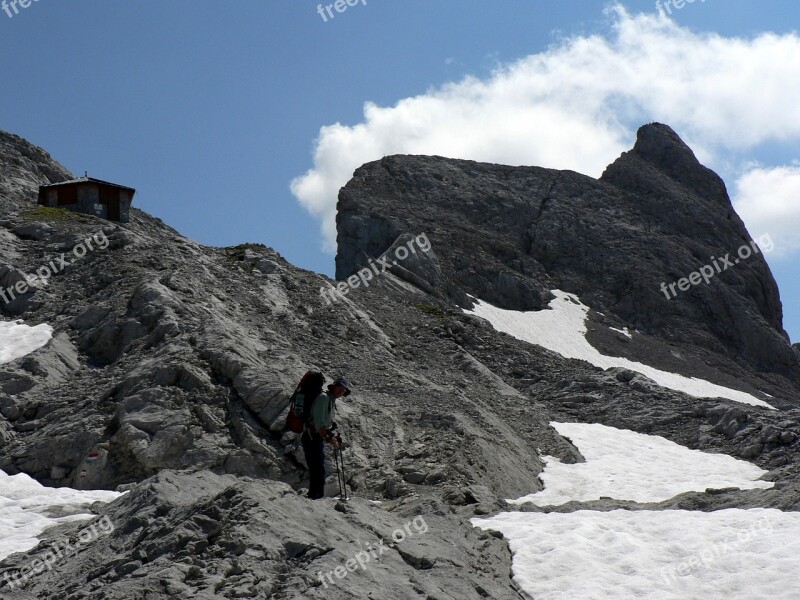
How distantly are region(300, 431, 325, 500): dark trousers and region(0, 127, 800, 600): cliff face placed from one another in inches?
44.1

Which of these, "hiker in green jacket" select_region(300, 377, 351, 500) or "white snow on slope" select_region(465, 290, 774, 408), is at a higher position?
"white snow on slope" select_region(465, 290, 774, 408)

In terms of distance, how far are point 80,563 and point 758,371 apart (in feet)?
257

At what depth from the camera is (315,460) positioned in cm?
1641

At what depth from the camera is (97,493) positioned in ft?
64.3

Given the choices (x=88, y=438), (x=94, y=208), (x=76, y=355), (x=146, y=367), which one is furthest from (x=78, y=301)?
(x=94, y=208)

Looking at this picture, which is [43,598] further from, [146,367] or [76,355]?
[76,355]
